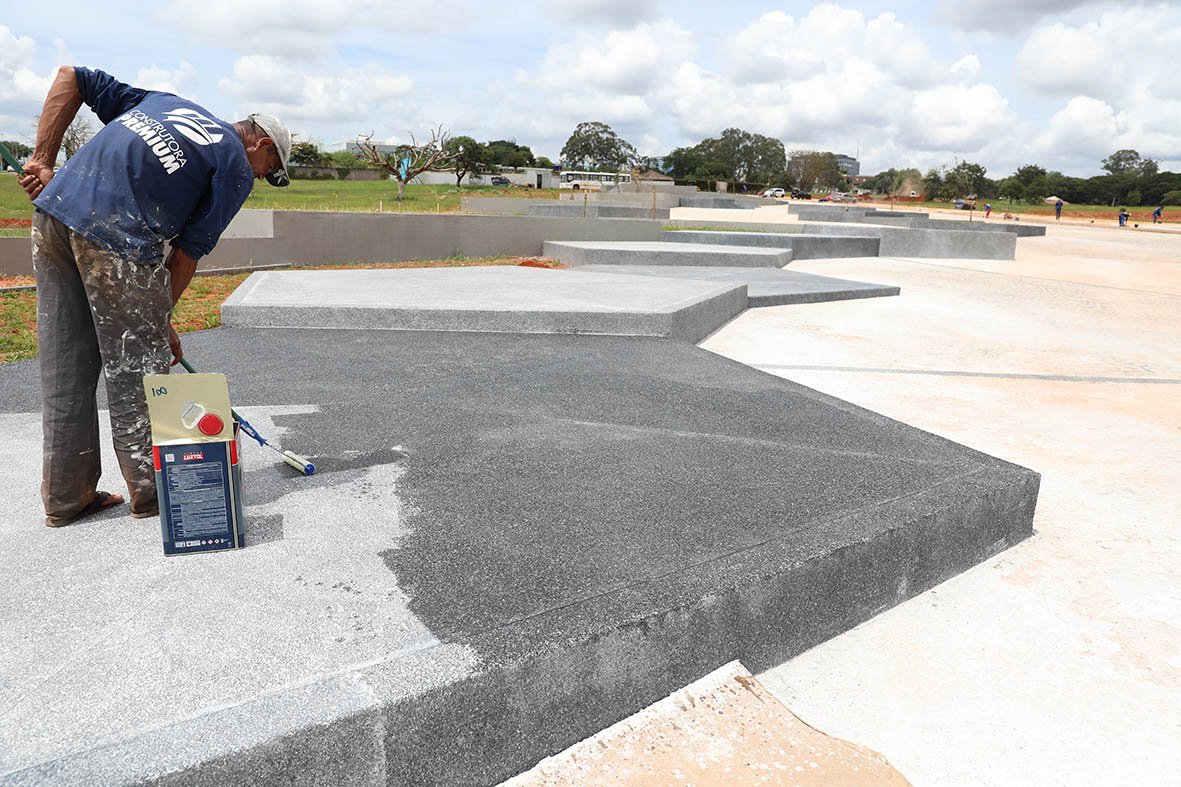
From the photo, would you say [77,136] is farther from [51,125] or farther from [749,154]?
[749,154]

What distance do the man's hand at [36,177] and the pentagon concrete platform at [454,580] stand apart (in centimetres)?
111

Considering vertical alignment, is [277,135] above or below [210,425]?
above

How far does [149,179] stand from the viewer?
2.43 m

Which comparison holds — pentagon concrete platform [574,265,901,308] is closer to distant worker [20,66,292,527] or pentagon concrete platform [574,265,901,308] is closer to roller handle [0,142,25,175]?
distant worker [20,66,292,527]

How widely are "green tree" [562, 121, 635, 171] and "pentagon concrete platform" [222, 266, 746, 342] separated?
289 feet

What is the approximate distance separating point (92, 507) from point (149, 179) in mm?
1171

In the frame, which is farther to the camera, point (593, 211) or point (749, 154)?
point (749, 154)

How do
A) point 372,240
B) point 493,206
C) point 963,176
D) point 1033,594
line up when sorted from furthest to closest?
point 963,176 → point 493,206 → point 372,240 → point 1033,594

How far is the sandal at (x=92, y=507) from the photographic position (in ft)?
8.72

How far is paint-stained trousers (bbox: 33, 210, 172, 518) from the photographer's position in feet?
8.13

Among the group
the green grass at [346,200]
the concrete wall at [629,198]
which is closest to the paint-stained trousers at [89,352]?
the green grass at [346,200]

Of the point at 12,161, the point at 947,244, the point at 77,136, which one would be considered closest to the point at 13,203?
the point at 77,136

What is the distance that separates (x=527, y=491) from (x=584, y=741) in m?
1.15

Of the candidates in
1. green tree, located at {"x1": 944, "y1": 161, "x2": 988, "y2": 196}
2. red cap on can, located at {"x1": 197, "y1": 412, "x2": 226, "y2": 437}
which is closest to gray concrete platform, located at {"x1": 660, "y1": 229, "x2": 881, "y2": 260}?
red cap on can, located at {"x1": 197, "y1": 412, "x2": 226, "y2": 437}
